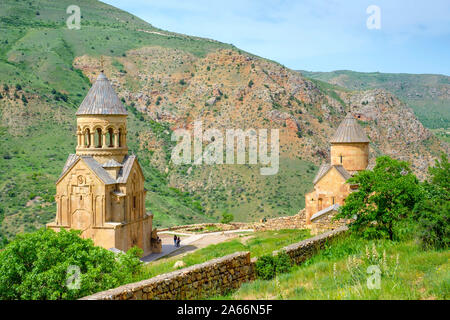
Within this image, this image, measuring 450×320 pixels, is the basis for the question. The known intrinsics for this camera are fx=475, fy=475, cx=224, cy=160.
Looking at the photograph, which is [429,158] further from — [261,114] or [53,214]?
[53,214]

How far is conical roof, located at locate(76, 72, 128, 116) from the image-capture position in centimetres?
2614

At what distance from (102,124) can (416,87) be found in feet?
471

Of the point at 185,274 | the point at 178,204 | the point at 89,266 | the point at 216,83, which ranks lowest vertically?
the point at 178,204

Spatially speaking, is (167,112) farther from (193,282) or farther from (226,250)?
(193,282)

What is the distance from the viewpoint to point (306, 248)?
33.7 feet

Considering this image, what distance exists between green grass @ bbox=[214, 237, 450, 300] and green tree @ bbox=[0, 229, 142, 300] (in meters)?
5.18

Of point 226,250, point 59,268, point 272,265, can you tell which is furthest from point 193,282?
point 226,250

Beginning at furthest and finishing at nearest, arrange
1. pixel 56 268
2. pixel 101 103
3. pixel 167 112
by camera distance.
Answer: pixel 167 112 < pixel 101 103 < pixel 56 268

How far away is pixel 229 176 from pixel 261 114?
12.4 metres

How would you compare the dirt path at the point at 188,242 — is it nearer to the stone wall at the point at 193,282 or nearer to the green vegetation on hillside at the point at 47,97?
the green vegetation on hillside at the point at 47,97

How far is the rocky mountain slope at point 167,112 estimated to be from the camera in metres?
47.8

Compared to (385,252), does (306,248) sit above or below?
below

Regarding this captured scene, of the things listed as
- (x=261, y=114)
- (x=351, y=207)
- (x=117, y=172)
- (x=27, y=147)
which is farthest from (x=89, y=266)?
(x=261, y=114)

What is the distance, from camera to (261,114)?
212 feet
